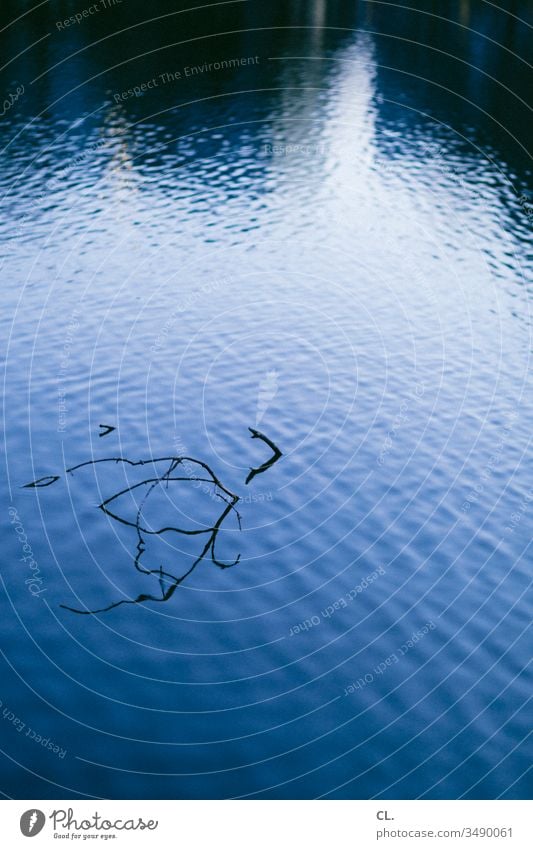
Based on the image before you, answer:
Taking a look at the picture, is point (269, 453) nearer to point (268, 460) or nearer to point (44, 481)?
point (268, 460)

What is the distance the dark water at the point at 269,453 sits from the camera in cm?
2284

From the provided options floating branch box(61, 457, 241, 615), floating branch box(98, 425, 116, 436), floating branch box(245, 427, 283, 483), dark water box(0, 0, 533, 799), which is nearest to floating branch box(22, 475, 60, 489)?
dark water box(0, 0, 533, 799)

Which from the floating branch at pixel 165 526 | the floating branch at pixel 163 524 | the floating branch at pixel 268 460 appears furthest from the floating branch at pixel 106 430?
the floating branch at pixel 268 460

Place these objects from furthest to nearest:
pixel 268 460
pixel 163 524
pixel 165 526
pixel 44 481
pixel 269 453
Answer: pixel 269 453 → pixel 268 460 → pixel 44 481 → pixel 163 524 → pixel 165 526

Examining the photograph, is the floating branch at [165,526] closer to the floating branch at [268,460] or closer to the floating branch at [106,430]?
the floating branch at [268,460]

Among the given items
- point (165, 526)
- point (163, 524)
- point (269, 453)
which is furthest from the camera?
point (269, 453)

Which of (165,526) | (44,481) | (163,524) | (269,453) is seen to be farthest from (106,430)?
(165,526)

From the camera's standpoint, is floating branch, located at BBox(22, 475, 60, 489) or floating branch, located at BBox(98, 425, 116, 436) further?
floating branch, located at BBox(98, 425, 116, 436)

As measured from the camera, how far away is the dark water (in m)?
22.8

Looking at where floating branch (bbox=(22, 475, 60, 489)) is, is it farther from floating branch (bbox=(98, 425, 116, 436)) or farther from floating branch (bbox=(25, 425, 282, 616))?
floating branch (bbox=(98, 425, 116, 436))

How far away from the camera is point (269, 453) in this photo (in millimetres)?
34594

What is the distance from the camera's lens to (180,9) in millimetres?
118000
